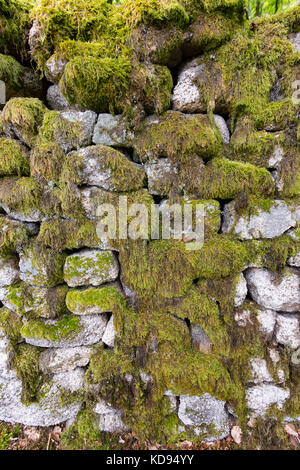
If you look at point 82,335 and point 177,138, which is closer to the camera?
point 177,138

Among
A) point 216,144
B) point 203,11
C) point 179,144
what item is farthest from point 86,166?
point 203,11

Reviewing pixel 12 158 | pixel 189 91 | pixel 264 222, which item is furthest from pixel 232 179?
pixel 12 158

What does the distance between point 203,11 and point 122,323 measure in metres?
3.07

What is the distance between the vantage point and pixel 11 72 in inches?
76.1

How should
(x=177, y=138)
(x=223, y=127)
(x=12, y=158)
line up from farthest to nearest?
(x=223, y=127) → (x=12, y=158) → (x=177, y=138)

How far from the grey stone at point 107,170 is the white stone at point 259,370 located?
219 cm

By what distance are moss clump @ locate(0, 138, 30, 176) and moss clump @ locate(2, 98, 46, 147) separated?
0.11m

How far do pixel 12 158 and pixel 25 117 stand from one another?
408 millimetres

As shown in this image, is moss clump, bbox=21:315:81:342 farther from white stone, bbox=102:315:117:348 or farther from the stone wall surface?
white stone, bbox=102:315:117:348

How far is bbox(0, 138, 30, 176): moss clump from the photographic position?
1.93 metres

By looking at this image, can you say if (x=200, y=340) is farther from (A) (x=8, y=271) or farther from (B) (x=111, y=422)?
(A) (x=8, y=271)

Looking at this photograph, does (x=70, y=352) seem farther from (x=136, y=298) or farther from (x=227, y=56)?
(x=227, y=56)

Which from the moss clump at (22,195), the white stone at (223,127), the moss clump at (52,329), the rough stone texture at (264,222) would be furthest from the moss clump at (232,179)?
the moss clump at (52,329)

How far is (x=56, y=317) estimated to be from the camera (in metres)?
2.10
